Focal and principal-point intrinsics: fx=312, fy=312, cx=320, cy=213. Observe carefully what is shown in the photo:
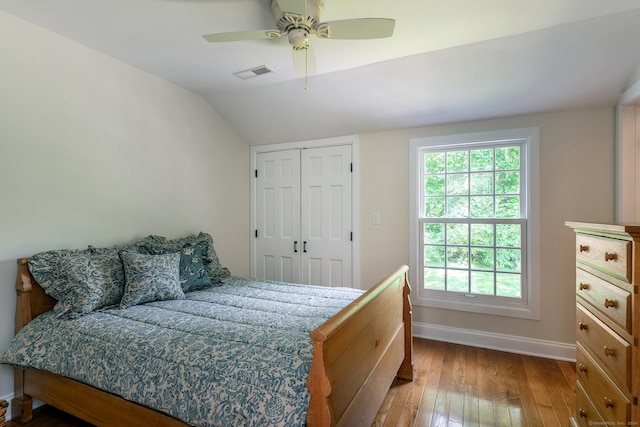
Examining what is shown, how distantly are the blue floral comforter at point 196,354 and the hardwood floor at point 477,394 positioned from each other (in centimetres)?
64

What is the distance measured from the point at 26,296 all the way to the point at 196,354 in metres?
1.39

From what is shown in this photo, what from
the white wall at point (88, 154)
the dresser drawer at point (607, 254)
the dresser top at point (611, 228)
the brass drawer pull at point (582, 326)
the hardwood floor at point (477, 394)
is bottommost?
the hardwood floor at point (477, 394)

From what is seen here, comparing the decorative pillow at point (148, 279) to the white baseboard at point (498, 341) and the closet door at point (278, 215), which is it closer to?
the closet door at point (278, 215)

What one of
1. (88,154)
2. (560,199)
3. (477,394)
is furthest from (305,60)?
(477,394)

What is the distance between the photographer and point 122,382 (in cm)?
153

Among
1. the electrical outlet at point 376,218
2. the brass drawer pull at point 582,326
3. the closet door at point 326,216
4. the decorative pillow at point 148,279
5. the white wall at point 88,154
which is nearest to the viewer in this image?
the brass drawer pull at point 582,326

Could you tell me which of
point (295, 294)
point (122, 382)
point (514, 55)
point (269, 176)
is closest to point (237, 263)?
point (269, 176)

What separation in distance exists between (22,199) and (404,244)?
312 centimetres

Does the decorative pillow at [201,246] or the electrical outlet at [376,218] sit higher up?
the electrical outlet at [376,218]

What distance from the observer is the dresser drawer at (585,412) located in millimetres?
1497

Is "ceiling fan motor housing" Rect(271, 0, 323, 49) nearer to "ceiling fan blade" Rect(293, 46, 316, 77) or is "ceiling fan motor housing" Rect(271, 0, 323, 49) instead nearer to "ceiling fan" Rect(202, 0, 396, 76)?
"ceiling fan" Rect(202, 0, 396, 76)

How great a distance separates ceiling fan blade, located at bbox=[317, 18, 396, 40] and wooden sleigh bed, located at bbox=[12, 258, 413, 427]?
1.40m

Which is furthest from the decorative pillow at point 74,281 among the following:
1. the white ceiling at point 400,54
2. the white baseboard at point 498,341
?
the white baseboard at point 498,341

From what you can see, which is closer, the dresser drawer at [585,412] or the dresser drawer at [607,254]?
the dresser drawer at [607,254]
